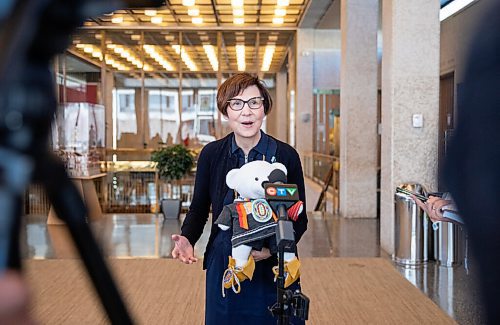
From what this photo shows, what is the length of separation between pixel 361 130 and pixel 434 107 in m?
3.69

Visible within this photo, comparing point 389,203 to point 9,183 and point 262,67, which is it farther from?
point 262,67

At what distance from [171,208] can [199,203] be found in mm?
9119

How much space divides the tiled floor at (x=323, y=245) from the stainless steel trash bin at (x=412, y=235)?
7.6 inches

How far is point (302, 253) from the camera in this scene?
7566mm

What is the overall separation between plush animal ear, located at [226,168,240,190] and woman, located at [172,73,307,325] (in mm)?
98

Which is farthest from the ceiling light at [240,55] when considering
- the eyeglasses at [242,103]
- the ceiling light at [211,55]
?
the eyeglasses at [242,103]

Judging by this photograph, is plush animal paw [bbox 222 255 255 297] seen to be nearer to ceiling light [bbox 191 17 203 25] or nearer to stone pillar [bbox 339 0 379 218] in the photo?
stone pillar [bbox 339 0 379 218]

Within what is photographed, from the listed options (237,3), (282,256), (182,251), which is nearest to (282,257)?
(282,256)

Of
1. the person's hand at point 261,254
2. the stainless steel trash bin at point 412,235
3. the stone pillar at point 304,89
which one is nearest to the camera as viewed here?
the person's hand at point 261,254

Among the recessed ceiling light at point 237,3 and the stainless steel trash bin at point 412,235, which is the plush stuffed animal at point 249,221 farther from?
the recessed ceiling light at point 237,3

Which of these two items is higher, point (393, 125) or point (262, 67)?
point (262, 67)

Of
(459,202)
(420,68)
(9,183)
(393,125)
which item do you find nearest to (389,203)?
(393,125)

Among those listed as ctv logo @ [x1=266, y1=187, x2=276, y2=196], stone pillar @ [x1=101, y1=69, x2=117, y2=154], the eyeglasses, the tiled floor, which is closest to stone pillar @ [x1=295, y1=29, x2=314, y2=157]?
stone pillar @ [x1=101, y1=69, x2=117, y2=154]

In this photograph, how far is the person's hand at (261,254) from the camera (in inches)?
87.6
